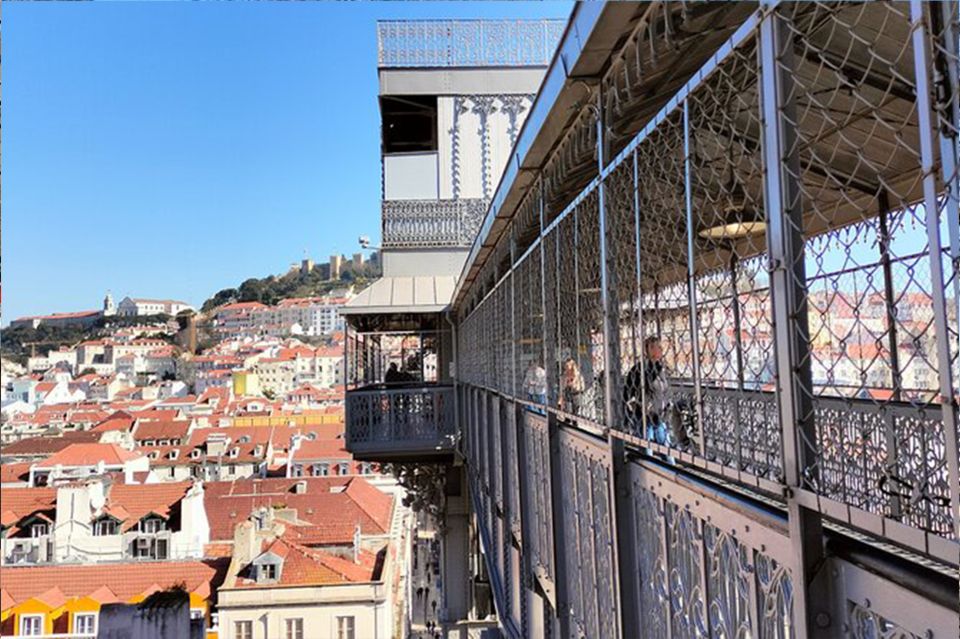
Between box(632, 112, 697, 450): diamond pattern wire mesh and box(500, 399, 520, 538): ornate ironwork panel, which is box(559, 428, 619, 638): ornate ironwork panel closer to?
box(632, 112, 697, 450): diamond pattern wire mesh

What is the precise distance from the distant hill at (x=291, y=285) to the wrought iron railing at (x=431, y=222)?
334ft

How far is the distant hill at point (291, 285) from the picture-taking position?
399 feet

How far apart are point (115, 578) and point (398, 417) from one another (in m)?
16.1

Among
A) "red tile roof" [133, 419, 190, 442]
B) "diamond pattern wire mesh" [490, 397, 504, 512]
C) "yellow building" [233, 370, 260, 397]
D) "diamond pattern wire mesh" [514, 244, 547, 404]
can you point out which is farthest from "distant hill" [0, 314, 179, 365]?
"yellow building" [233, 370, 260, 397]

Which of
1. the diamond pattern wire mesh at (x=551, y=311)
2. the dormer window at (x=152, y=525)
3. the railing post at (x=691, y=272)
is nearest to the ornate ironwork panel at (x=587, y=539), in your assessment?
the diamond pattern wire mesh at (x=551, y=311)

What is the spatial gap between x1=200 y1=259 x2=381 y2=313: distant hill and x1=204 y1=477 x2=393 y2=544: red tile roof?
80213 millimetres

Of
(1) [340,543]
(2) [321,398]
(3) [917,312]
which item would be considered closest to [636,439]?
(3) [917,312]

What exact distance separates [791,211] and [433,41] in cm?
1430

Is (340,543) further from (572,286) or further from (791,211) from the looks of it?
(791,211)

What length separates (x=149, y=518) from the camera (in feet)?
88.7

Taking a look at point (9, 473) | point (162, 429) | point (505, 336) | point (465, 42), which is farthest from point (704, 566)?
point (162, 429)

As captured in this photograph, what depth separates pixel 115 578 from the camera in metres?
21.9

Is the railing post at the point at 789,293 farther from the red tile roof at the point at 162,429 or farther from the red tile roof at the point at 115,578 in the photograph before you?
the red tile roof at the point at 162,429

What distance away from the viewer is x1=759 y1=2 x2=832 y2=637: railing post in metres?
1.28
